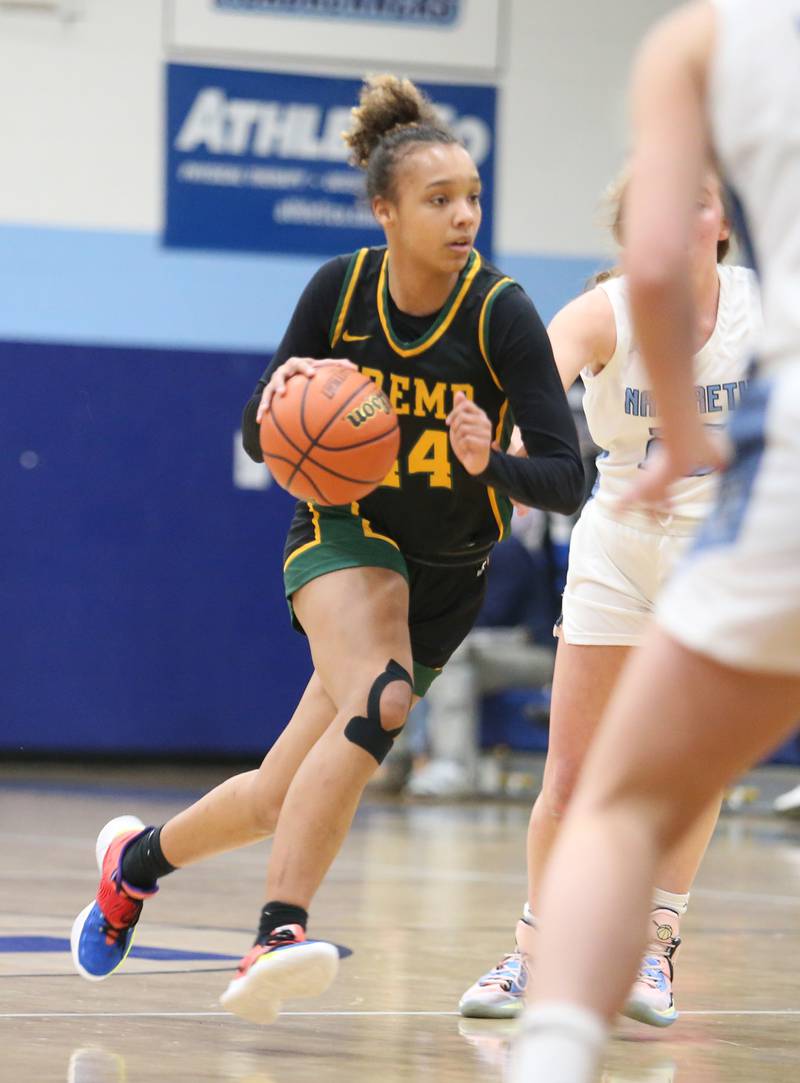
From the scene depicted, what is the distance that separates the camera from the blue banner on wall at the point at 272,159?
38.1 feet

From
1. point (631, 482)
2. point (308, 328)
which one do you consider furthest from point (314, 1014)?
point (308, 328)

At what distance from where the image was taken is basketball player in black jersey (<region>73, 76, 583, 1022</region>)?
337 cm

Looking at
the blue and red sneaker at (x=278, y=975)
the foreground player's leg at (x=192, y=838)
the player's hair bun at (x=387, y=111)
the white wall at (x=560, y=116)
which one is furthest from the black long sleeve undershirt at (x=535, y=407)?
the white wall at (x=560, y=116)

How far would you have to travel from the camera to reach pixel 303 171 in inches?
468

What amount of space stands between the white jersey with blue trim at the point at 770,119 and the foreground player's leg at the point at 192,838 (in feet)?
5.88

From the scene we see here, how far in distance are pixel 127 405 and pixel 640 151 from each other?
29.1 feet

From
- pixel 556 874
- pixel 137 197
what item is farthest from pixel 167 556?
pixel 556 874

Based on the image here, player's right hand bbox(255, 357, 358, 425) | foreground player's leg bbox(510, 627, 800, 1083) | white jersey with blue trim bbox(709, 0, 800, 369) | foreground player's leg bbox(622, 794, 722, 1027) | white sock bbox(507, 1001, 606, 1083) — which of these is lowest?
foreground player's leg bbox(622, 794, 722, 1027)

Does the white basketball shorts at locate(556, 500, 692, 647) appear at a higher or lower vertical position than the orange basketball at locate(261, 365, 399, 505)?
lower

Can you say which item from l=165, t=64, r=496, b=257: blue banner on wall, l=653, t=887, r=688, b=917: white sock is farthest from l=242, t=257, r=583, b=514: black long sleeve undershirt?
l=165, t=64, r=496, b=257: blue banner on wall

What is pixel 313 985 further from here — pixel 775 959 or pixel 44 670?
pixel 44 670

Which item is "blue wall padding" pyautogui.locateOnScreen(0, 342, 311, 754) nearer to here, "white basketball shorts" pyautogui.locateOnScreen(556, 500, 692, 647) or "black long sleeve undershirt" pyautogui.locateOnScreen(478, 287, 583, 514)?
"white basketball shorts" pyautogui.locateOnScreen(556, 500, 692, 647)

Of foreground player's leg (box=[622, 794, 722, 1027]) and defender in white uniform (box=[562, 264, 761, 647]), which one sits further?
defender in white uniform (box=[562, 264, 761, 647])

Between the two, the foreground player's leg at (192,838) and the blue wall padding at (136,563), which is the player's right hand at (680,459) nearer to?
the foreground player's leg at (192,838)
